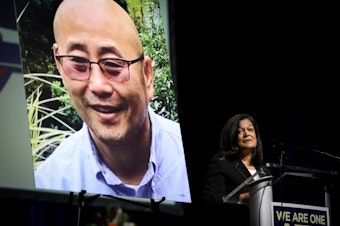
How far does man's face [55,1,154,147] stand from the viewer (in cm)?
450

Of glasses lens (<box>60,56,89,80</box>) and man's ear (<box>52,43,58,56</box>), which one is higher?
man's ear (<box>52,43,58,56</box>)

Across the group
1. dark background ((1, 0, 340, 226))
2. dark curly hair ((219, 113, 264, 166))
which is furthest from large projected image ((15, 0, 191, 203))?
dark background ((1, 0, 340, 226))

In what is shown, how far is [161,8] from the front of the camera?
17.0 ft

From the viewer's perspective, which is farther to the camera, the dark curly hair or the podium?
the dark curly hair

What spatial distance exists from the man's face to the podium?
1.02 meters

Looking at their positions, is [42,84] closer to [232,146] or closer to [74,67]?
[74,67]

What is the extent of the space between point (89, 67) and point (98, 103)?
25 cm

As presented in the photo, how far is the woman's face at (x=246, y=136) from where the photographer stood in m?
4.91

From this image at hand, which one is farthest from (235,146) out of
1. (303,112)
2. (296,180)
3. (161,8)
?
(303,112)

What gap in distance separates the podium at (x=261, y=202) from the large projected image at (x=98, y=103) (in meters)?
0.68

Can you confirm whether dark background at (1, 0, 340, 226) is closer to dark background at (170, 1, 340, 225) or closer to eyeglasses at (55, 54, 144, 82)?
dark background at (170, 1, 340, 225)

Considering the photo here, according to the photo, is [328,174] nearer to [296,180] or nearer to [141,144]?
[296,180]

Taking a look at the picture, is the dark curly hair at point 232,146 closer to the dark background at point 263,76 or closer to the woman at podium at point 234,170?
the woman at podium at point 234,170

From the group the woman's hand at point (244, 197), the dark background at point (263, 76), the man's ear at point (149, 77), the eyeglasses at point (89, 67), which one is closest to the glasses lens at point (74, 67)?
the eyeglasses at point (89, 67)
